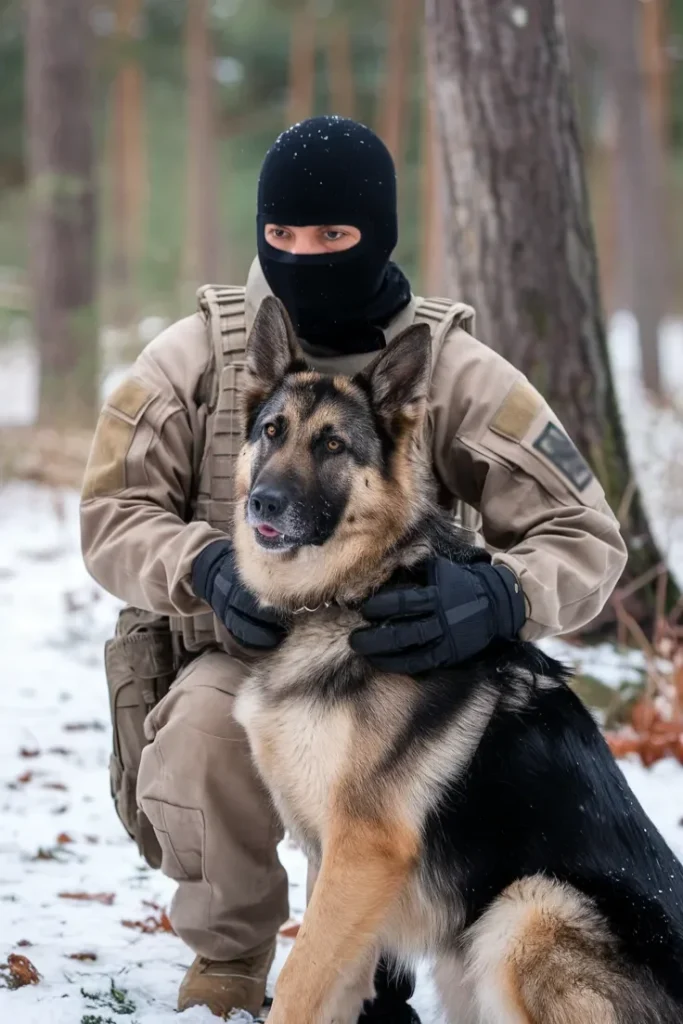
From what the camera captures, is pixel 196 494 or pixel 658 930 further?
pixel 196 494

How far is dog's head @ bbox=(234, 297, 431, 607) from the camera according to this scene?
2.72 metres

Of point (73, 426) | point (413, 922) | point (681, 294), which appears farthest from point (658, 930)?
point (681, 294)

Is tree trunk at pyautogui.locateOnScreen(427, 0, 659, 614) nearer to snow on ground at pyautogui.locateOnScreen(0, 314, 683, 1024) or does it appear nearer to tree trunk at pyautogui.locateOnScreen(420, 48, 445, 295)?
snow on ground at pyautogui.locateOnScreen(0, 314, 683, 1024)

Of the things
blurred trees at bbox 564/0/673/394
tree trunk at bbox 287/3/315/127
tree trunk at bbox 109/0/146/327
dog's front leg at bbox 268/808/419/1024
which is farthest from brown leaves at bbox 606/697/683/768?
tree trunk at bbox 287/3/315/127

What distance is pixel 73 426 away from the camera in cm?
984

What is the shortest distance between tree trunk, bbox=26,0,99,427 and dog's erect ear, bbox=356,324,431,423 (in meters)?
7.98

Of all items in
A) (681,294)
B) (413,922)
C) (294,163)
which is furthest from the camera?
(681,294)

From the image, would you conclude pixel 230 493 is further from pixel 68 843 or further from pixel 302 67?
pixel 302 67

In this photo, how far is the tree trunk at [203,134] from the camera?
19203 millimetres

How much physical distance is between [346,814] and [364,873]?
0.44 ft

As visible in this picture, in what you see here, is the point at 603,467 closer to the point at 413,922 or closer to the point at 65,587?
the point at 413,922

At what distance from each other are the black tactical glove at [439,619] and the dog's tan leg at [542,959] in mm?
551

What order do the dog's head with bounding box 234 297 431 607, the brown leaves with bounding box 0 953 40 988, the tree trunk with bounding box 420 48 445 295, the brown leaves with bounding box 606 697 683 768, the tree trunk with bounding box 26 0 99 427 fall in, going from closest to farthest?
the dog's head with bounding box 234 297 431 607, the brown leaves with bounding box 0 953 40 988, the brown leaves with bounding box 606 697 683 768, the tree trunk with bounding box 26 0 99 427, the tree trunk with bounding box 420 48 445 295

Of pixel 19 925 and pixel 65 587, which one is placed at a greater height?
pixel 19 925
